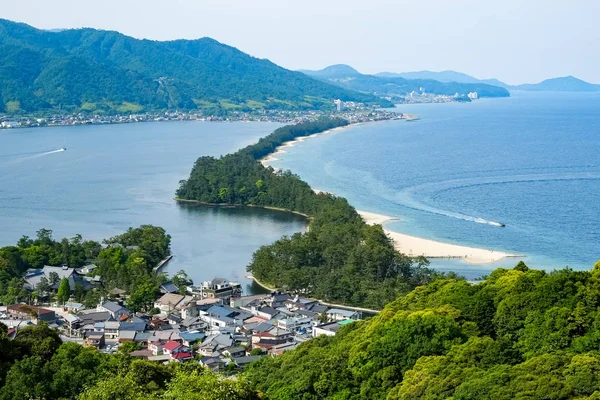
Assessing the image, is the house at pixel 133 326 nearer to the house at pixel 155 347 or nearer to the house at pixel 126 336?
the house at pixel 126 336

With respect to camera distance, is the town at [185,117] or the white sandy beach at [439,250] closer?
the white sandy beach at [439,250]

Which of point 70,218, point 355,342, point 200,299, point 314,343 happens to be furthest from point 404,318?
point 70,218

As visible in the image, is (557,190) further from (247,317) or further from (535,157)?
(247,317)

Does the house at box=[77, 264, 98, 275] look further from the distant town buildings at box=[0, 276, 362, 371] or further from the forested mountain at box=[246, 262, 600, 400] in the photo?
the forested mountain at box=[246, 262, 600, 400]

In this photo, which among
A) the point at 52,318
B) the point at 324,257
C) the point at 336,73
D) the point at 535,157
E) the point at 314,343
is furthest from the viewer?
the point at 336,73

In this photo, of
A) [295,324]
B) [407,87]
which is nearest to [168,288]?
[295,324]

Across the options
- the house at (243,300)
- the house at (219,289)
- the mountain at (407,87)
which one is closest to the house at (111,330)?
the house at (243,300)

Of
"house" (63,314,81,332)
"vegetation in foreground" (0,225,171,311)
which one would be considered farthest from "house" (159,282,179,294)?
"house" (63,314,81,332)
